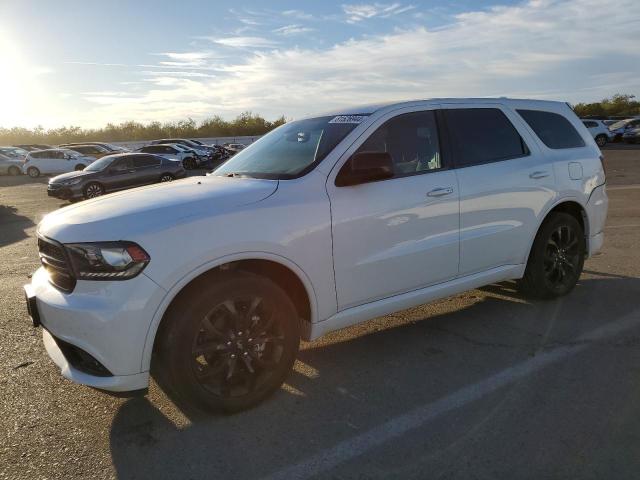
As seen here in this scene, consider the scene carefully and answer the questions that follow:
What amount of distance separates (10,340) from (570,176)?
5.17m

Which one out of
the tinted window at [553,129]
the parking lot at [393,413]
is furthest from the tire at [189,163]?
the tinted window at [553,129]

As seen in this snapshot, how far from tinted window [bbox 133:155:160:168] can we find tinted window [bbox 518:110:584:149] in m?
15.4

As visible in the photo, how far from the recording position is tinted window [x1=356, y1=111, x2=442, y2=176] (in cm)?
388

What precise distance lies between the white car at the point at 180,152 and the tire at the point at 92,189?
1284cm

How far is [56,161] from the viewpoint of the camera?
30.2m

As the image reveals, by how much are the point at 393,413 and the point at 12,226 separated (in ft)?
37.0

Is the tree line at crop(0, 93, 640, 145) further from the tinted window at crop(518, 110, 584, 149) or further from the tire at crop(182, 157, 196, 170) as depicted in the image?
the tinted window at crop(518, 110, 584, 149)

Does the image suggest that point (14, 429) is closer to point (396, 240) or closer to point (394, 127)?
point (396, 240)

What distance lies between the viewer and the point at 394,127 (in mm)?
3986

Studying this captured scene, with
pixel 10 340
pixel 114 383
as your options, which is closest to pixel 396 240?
pixel 114 383

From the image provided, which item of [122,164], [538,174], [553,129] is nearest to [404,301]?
[538,174]

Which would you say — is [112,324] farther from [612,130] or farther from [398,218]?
[612,130]

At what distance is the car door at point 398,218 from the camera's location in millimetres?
3518

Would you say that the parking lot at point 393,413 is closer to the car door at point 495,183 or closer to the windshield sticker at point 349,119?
the car door at point 495,183
